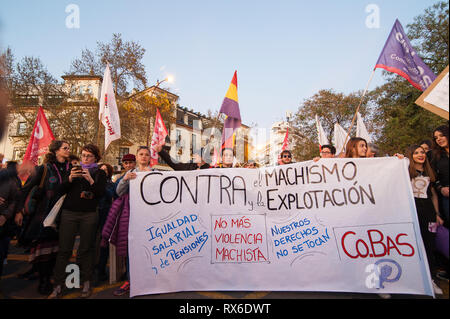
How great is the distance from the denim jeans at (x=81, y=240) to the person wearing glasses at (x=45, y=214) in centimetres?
28

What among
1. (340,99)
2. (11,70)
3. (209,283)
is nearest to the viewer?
(209,283)

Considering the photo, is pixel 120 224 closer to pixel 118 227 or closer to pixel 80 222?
pixel 118 227

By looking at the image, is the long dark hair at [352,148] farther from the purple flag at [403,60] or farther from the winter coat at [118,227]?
the winter coat at [118,227]

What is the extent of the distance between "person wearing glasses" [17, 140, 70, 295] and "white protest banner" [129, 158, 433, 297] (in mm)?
1064

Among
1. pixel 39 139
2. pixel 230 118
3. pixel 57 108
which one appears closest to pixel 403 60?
pixel 230 118

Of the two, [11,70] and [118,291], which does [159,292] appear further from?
[11,70]

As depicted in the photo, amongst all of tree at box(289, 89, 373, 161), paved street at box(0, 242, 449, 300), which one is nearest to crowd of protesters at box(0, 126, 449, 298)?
paved street at box(0, 242, 449, 300)

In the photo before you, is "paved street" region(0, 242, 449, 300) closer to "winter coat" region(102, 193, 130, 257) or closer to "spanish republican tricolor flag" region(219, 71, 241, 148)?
"winter coat" region(102, 193, 130, 257)

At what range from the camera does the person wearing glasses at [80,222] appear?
281 cm

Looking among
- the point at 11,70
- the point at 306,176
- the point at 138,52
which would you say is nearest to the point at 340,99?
the point at 138,52

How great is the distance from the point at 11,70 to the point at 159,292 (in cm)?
1840

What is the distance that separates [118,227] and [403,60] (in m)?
5.14
